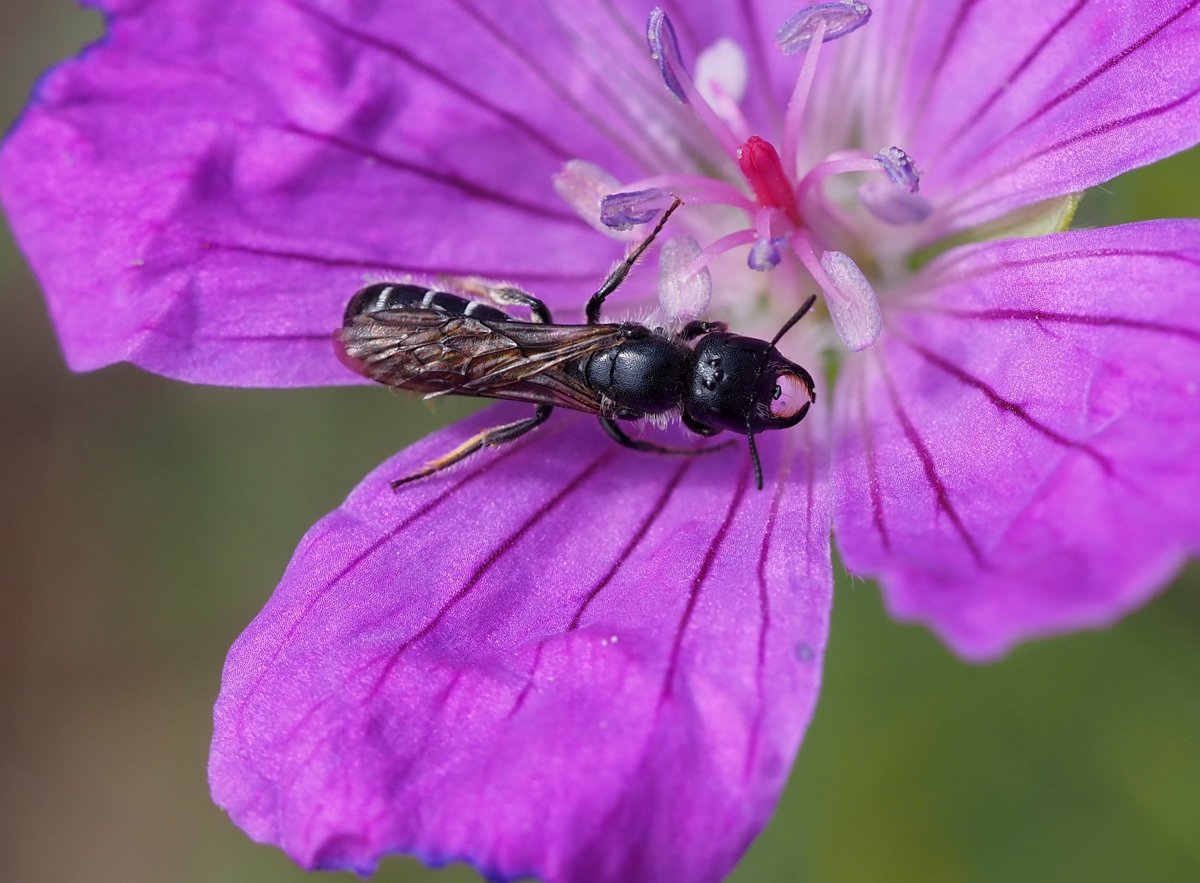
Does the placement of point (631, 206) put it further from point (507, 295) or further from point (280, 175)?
→ point (280, 175)

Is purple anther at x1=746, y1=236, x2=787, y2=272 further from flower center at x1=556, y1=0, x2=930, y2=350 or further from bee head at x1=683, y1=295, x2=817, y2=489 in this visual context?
bee head at x1=683, y1=295, x2=817, y2=489

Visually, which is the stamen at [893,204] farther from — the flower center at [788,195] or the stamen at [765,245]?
the stamen at [765,245]

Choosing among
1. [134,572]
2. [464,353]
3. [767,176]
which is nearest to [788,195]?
[767,176]

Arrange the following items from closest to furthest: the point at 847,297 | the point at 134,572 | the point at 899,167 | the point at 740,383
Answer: the point at 740,383
the point at 899,167
the point at 847,297
the point at 134,572

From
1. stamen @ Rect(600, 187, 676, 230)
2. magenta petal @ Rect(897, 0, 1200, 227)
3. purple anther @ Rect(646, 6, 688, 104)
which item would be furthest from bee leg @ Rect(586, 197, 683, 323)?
magenta petal @ Rect(897, 0, 1200, 227)

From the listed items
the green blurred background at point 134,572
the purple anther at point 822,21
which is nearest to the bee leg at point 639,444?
the purple anther at point 822,21
